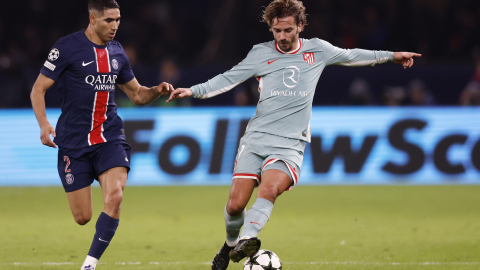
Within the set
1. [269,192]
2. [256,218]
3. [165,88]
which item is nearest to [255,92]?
[165,88]

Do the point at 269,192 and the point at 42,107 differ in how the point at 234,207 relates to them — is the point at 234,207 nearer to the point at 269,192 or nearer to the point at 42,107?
the point at 269,192

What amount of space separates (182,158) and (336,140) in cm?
267

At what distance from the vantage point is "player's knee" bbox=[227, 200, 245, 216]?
4828 millimetres

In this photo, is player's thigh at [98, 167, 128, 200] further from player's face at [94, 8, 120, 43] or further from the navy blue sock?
player's face at [94, 8, 120, 43]

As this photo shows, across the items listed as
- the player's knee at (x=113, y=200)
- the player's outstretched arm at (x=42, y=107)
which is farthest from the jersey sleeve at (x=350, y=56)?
the player's outstretched arm at (x=42, y=107)

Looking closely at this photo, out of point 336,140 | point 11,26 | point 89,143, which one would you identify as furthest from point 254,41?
point 89,143

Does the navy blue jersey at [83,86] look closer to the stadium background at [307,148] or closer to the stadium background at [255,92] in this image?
the stadium background at [307,148]

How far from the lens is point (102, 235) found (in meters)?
4.84

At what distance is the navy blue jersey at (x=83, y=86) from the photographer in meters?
5.05

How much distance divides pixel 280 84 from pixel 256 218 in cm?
114

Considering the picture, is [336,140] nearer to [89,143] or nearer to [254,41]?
[254,41]

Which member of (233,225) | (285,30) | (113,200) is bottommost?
(233,225)

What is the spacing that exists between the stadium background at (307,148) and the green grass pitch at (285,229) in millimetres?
26

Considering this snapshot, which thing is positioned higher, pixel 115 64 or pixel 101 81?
pixel 115 64
